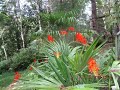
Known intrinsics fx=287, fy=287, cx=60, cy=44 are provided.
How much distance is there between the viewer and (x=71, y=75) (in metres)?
2.94

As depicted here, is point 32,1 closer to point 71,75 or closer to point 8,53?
point 8,53

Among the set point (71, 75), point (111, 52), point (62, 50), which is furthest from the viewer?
point (62, 50)

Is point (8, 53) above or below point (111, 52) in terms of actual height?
below

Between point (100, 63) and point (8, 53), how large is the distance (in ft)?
50.8

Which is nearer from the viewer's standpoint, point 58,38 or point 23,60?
point 58,38

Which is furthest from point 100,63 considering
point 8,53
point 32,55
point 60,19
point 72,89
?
point 8,53

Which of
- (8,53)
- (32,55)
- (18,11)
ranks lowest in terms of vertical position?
(8,53)

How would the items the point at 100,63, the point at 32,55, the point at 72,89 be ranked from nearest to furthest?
the point at 72,89
the point at 100,63
the point at 32,55

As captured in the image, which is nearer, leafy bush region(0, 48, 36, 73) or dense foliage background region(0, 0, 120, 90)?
dense foliage background region(0, 0, 120, 90)

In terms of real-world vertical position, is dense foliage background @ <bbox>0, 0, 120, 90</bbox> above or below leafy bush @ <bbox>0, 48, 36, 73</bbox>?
above

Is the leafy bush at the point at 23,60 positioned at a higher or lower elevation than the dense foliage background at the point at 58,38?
lower

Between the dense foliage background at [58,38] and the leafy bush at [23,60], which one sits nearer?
the dense foliage background at [58,38]

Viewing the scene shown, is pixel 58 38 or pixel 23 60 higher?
pixel 58 38

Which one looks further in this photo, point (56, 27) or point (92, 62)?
point (56, 27)
